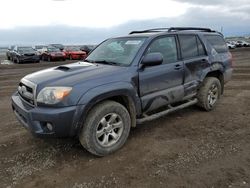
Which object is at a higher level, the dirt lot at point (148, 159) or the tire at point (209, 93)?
the tire at point (209, 93)

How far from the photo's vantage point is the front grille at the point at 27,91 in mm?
3997

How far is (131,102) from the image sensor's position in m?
4.40

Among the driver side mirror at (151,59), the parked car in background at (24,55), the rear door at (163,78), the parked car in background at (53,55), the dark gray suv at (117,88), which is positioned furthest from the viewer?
the parked car in background at (53,55)

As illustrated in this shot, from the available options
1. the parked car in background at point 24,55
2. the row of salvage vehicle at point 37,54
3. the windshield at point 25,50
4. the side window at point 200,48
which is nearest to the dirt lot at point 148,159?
the side window at point 200,48

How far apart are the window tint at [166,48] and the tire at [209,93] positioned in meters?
1.22

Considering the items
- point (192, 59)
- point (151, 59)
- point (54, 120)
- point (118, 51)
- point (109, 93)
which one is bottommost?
point (54, 120)

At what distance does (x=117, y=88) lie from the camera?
4137mm

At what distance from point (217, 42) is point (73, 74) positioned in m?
3.83

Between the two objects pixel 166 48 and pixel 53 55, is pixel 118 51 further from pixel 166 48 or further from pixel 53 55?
pixel 53 55

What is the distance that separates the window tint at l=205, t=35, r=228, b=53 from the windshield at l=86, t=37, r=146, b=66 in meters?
2.11

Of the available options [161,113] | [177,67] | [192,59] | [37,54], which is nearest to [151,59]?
[177,67]

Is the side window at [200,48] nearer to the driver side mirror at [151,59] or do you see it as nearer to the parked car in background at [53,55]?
the driver side mirror at [151,59]

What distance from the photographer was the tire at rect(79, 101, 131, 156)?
12.9 ft

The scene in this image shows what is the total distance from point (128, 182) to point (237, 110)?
3979mm
